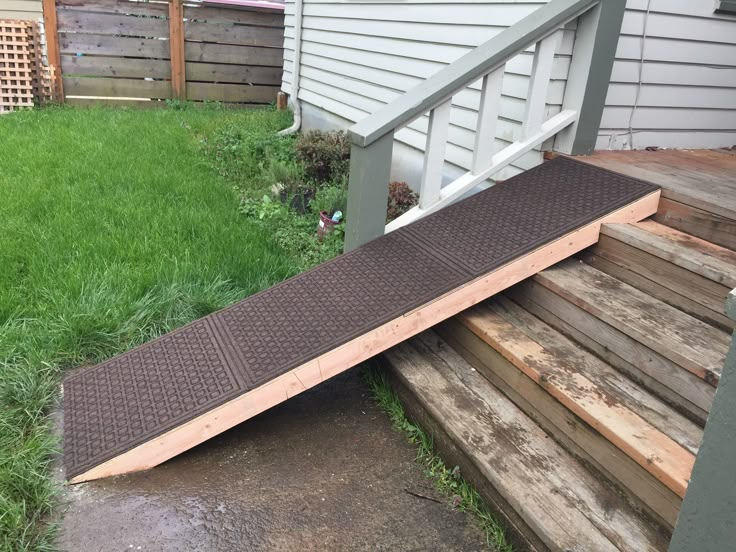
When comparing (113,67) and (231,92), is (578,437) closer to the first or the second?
(231,92)

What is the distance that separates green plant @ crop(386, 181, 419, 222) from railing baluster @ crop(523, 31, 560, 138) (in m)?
1.26

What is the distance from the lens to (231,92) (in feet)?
33.3

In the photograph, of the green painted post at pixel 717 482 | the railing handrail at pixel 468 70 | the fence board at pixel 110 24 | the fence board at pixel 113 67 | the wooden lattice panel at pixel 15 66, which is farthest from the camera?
the fence board at pixel 113 67

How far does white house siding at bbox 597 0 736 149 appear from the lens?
139 inches

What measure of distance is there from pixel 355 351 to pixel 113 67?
8630 mm

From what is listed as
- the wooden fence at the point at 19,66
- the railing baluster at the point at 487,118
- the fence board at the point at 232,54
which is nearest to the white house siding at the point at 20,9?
the wooden fence at the point at 19,66

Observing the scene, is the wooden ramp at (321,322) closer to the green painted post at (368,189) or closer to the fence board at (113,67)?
the green painted post at (368,189)

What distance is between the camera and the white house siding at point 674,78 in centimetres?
352

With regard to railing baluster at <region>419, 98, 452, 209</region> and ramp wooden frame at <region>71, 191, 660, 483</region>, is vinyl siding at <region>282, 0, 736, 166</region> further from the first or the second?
ramp wooden frame at <region>71, 191, 660, 483</region>

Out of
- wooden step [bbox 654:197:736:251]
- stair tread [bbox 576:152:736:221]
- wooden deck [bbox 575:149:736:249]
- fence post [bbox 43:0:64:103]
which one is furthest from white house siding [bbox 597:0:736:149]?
fence post [bbox 43:0:64:103]

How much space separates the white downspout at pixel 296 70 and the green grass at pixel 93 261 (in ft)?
4.73

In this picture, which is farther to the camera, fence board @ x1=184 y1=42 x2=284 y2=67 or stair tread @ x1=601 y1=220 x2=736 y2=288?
fence board @ x1=184 y1=42 x2=284 y2=67

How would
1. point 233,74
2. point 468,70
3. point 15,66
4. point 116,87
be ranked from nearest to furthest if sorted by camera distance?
point 468,70 → point 15,66 → point 116,87 → point 233,74

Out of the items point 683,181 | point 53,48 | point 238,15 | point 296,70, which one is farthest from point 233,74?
point 683,181
